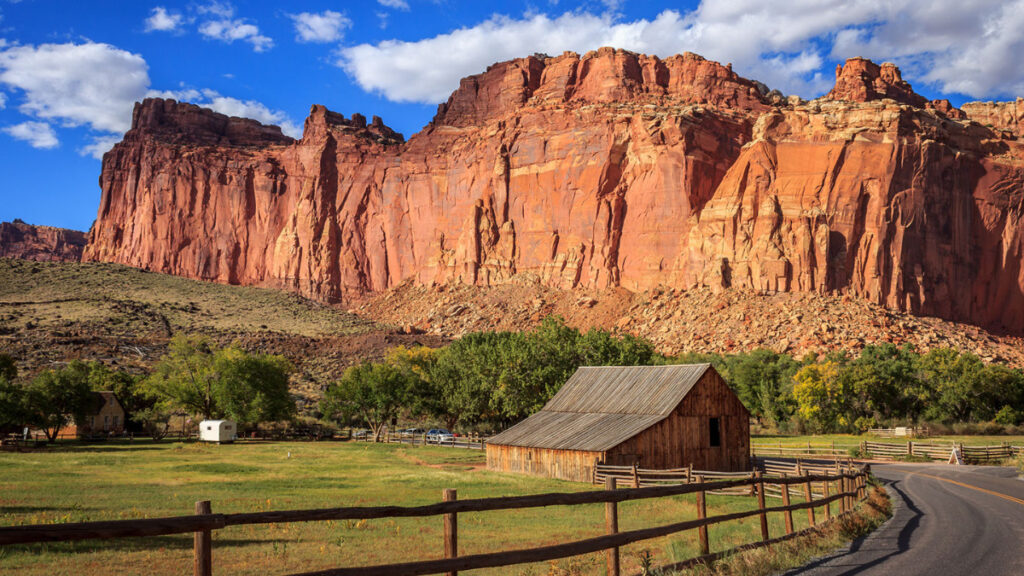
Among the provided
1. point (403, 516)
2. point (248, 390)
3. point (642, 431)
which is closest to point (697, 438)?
point (642, 431)

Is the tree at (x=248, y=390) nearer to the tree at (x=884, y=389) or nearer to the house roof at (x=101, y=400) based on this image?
the house roof at (x=101, y=400)

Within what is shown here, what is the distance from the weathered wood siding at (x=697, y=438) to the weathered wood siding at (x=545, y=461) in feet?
4.00

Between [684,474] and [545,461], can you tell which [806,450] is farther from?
[684,474]

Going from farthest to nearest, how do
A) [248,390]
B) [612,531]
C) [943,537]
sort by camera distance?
[248,390]
[943,537]
[612,531]

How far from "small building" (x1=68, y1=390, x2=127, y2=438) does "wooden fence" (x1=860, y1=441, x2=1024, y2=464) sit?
48.4 m

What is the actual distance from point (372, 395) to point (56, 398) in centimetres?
2065

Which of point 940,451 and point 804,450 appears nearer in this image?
point 940,451

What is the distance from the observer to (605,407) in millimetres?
33344

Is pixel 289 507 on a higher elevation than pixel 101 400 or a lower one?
lower

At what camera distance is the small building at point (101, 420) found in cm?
5384

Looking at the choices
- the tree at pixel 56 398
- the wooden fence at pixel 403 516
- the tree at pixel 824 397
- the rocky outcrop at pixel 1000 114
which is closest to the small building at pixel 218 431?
the tree at pixel 56 398

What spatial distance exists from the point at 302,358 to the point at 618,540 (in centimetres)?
8332

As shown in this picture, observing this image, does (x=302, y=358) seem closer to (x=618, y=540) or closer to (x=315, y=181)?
(x=315, y=181)

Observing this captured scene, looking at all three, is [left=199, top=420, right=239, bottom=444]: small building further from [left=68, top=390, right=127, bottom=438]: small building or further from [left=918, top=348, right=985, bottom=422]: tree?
[left=918, top=348, right=985, bottom=422]: tree
